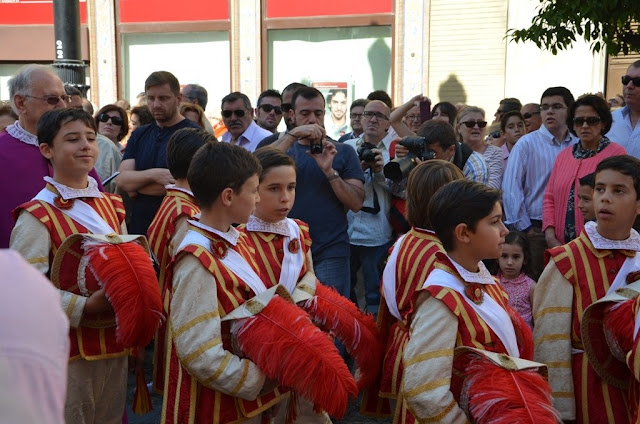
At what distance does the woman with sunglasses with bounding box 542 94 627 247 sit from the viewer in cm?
504

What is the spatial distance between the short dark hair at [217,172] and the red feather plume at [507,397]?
1.25m

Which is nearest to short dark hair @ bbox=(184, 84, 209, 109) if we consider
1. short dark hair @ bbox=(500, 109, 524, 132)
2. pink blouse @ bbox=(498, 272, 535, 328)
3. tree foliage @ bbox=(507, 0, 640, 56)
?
short dark hair @ bbox=(500, 109, 524, 132)

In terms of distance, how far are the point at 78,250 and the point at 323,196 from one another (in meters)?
2.13

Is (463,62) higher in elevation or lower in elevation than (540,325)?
higher

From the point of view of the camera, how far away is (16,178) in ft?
12.5

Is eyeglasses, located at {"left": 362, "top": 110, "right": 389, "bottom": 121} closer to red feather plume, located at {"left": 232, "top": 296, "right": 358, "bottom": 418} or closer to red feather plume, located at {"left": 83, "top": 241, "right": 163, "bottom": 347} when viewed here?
red feather plume, located at {"left": 83, "top": 241, "right": 163, "bottom": 347}

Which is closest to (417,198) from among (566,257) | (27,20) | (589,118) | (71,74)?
(566,257)

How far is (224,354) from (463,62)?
12090 millimetres

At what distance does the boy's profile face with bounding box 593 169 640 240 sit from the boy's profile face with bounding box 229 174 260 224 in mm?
1520

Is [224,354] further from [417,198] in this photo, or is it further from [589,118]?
[589,118]

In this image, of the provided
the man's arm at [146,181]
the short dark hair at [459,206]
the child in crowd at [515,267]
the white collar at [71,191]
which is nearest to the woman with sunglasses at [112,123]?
the man's arm at [146,181]

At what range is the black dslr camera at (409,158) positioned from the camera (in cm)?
516

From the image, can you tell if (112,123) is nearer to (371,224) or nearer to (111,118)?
(111,118)

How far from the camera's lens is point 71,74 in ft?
26.6
